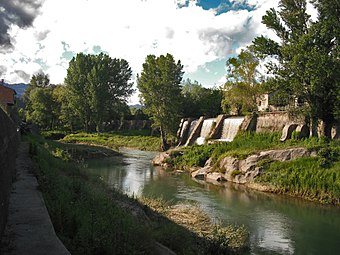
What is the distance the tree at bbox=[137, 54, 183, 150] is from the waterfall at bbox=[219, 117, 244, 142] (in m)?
10.9

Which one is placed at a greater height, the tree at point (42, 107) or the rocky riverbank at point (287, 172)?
the tree at point (42, 107)

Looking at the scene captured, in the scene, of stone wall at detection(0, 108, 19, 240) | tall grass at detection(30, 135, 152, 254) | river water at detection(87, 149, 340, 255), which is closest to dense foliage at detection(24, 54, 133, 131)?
river water at detection(87, 149, 340, 255)

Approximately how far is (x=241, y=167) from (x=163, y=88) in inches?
940

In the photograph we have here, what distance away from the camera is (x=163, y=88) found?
46.6 metres

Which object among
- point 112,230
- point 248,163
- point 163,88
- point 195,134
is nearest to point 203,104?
point 163,88

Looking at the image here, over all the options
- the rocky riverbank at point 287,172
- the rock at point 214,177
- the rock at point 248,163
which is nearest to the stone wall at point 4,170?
the rocky riverbank at point 287,172

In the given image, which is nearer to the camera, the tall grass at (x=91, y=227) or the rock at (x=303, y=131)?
the tall grass at (x=91, y=227)

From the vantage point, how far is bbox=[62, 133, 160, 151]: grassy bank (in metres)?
51.8

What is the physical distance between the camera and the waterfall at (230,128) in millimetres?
35625

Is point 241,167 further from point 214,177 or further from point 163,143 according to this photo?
point 163,143

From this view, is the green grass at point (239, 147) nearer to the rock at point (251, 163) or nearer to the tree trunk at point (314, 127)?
the rock at point (251, 163)

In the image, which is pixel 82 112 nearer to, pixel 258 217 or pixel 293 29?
pixel 293 29

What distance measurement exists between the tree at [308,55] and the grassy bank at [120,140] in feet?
85.3

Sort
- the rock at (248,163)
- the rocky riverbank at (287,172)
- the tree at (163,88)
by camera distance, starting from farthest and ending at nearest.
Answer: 1. the tree at (163,88)
2. the rock at (248,163)
3. the rocky riverbank at (287,172)
